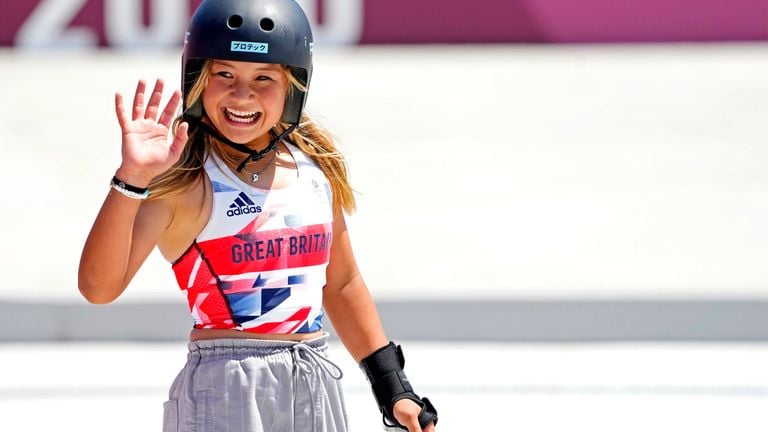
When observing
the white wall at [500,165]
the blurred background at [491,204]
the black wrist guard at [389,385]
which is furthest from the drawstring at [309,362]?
the white wall at [500,165]

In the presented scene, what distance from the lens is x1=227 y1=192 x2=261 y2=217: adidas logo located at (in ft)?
8.30

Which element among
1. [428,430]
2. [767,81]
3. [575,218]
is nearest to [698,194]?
[575,218]

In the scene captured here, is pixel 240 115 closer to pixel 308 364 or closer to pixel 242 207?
pixel 242 207

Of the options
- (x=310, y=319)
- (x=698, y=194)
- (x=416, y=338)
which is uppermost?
(x=698, y=194)

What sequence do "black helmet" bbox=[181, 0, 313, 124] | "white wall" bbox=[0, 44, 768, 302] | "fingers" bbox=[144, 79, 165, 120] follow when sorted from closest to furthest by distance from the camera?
"fingers" bbox=[144, 79, 165, 120]
"black helmet" bbox=[181, 0, 313, 124]
"white wall" bbox=[0, 44, 768, 302]

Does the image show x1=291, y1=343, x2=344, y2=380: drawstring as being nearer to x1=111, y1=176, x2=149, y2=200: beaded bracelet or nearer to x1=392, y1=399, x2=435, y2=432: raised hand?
x1=392, y1=399, x2=435, y2=432: raised hand

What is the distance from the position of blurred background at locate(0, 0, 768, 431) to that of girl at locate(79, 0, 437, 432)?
2851 millimetres

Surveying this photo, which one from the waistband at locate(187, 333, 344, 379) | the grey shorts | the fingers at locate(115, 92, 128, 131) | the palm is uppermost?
the fingers at locate(115, 92, 128, 131)

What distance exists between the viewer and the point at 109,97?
9031 mm

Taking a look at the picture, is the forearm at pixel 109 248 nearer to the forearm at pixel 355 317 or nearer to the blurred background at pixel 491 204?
the forearm at pixel 355 317

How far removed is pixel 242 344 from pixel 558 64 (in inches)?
290

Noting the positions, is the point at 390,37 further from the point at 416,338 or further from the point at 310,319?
the point at 310,319

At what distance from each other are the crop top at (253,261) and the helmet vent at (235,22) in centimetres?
24

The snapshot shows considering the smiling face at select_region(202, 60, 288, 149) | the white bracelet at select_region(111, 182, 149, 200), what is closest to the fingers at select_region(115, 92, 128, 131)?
the white bracelet at select_region(111, 182, 149, 200)
